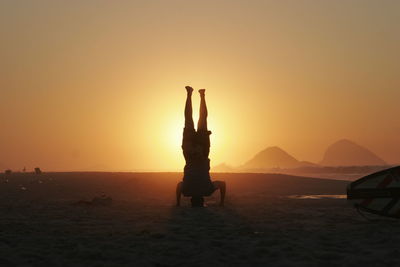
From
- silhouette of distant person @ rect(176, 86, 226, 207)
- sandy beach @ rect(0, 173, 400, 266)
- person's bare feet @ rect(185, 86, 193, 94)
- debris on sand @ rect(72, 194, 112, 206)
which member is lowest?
sandy beach @ rect(0, 173, 400, 266)

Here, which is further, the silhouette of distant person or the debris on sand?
the debris on sand

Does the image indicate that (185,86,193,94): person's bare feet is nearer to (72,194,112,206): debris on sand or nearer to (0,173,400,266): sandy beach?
(0,173,400,266): sandy beach

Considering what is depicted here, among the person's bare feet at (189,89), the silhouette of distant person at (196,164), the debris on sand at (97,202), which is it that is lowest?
the debris on sand at (97,202)

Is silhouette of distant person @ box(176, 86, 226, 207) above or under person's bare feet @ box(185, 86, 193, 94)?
under

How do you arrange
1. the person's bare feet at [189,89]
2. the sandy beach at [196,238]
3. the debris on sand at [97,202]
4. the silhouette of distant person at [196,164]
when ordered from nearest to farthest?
1. the sandy beach at [196,238]
2. the silhouette of distant person at [196,164]
3. the person's bare feet at [189,89]
4. the debris on sand at [97,202]

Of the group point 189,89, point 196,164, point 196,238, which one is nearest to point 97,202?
point 196,164

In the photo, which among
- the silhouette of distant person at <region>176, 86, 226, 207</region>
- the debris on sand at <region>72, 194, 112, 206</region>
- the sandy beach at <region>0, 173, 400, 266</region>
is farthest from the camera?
the debris on sand at <region>72, 194, 112, 206</region>

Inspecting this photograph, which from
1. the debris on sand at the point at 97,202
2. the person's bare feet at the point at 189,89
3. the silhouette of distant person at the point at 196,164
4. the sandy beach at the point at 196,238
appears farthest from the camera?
the debris on sand at the point at 97,202

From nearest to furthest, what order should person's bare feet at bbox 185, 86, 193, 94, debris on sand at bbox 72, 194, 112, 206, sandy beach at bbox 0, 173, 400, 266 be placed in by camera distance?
sandy beach at bbox 0, 173, 400, 266
person's bare feet at bbox 185, 86, 193, 94
debris on sand at bbox 72, 194, 112, 206

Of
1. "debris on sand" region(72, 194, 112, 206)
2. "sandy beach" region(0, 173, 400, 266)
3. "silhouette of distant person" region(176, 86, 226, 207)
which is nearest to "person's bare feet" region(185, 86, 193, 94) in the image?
"silhouette of distant person" region(176, 86, 226, 207)

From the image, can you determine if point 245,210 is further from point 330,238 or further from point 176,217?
point 330,238

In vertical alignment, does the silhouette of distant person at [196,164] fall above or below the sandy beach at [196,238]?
above

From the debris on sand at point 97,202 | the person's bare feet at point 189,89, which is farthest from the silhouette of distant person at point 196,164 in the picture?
the debris on sand at point 97,202

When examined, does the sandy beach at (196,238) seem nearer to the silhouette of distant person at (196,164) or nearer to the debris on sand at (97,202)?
the silhouette of distant person at (196,164)
